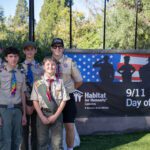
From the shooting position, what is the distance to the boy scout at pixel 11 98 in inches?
201

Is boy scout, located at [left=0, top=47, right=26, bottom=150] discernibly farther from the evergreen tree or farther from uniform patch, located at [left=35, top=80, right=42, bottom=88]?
the evergreen tree

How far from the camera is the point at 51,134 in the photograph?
5.20 meters

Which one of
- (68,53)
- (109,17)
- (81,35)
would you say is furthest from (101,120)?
(81,35)

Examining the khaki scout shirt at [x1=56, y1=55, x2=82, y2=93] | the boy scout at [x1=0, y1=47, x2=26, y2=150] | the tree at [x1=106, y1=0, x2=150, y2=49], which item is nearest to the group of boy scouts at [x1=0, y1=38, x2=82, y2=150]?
the boy scout at [x1=0, y1=47, x2=26, y2=150]

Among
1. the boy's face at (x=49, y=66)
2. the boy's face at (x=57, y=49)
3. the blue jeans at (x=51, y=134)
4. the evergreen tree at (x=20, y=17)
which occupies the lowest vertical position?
the blue jeans at (x=51, y=134)

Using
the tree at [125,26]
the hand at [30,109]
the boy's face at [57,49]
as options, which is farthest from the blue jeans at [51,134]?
the tree at [125,26]

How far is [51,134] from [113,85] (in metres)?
3.35

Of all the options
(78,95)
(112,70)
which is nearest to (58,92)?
(78,95)

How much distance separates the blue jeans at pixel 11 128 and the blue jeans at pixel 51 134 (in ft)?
0.93

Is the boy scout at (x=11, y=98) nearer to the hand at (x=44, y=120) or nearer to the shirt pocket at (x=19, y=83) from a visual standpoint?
the shirt pocket at (x=19, y=83)

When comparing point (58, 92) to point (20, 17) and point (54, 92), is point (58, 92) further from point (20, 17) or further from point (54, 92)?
point (20, 17)

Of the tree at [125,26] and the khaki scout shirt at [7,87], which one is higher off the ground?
the tree at [125,26]

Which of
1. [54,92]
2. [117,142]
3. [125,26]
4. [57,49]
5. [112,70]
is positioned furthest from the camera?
[125,26]

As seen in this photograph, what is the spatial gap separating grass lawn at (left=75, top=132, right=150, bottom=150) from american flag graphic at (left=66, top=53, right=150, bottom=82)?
1.18m
